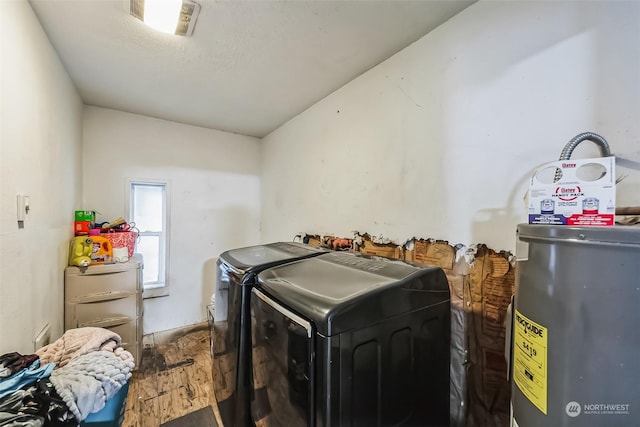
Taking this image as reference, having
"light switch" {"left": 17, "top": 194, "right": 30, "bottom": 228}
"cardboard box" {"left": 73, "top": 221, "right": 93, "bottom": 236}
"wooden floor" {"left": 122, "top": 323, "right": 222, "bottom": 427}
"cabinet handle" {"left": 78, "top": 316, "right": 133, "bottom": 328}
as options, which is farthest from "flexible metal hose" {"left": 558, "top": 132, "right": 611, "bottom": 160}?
"cardboard box" {"left": 73, "top": 221, "right": 93, "bottom": 236}

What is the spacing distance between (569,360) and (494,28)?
1.34 metres

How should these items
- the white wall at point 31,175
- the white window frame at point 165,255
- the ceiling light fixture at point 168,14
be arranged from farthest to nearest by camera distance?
the white window frame at point 165,255, the ceiling light fixture at point 168,14, the white wall at point 31,175

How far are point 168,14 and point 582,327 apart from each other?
2.06m

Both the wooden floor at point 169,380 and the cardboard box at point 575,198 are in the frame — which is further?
the wooden floor at point 169,380

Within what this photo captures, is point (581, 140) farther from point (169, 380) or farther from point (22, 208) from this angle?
point (169, 380)

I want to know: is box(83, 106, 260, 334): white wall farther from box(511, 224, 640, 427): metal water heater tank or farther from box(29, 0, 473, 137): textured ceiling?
box(511, 224, 640, 427): metal water heater tank

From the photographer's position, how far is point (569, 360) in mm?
626

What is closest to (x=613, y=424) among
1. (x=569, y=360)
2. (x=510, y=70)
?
(x=569, y=360)

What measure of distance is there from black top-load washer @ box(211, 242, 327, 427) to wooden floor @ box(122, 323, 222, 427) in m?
0.49

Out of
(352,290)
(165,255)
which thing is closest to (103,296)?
(165,255)

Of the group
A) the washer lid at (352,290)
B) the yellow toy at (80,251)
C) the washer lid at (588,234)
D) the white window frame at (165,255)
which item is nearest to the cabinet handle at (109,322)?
the yellow toy at (80,251)

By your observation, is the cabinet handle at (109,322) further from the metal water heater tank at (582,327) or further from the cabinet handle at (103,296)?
the metal water heater tank at (582,327)

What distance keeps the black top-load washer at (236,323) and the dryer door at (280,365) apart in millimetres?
73

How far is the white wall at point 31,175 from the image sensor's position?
1102 millimetres
